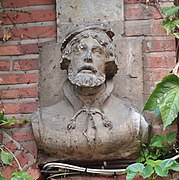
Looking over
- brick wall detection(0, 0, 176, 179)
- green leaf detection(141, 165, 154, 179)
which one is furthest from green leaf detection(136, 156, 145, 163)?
brick wall detection(0, 0, 176, 179)

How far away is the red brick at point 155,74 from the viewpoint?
323 cm

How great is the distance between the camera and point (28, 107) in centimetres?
328

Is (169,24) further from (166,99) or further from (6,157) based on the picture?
(6,157)

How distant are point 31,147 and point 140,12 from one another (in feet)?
2.65

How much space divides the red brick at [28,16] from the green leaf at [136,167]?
0.88 meters

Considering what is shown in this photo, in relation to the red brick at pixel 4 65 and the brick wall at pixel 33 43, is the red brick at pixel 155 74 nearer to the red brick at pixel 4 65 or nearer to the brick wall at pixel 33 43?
the brick wall at pixel 33 43

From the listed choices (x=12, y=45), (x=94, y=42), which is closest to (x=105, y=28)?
(x=94, y=42)

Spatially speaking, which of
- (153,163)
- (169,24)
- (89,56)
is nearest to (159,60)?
(169,24)

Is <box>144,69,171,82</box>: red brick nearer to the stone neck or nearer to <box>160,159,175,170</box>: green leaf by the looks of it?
the stone neck

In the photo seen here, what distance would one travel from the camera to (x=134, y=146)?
309cm

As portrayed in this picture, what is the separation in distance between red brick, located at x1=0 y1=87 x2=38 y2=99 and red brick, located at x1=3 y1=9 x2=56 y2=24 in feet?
1.14

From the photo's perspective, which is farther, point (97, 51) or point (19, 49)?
point (19, 49)

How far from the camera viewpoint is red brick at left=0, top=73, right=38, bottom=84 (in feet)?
10.9

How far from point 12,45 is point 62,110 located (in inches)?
18.0
